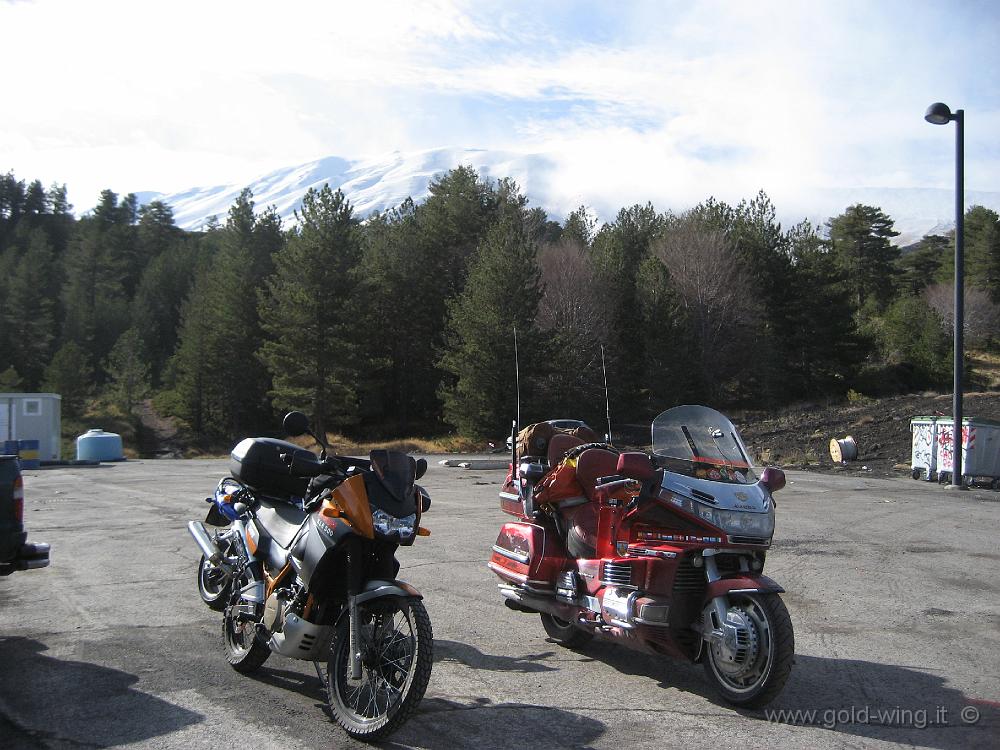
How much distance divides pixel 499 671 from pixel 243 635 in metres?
1.62

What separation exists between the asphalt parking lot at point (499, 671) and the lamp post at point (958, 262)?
1038cm

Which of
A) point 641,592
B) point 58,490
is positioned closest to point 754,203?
point 58,490

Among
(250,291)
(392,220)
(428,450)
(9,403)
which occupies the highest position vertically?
(392,220)

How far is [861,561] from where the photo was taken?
31.7 feet

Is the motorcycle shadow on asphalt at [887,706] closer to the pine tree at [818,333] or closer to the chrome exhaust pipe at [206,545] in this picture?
the chrome exhaust pipe at [206,545]

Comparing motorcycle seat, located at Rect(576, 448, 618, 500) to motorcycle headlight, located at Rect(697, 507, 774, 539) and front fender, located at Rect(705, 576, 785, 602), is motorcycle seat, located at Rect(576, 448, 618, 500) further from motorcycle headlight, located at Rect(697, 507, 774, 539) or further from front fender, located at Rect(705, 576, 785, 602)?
front fender, located at Rect(705, 576, 785, 602)

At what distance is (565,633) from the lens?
20.4 ft

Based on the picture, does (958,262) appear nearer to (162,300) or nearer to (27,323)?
(27,323)

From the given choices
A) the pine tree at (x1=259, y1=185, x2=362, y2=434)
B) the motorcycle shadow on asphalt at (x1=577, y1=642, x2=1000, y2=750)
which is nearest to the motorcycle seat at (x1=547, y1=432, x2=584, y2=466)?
the motorcycle shadow on asphalt at (x1=577, y1=642, x2=1000, y2=750)

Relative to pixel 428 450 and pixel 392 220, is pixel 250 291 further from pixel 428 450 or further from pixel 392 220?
pixel 428 450

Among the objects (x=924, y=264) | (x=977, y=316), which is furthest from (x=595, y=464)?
(x=924, y=264)

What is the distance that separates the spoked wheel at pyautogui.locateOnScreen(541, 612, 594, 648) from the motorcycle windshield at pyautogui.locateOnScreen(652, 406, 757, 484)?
57.4 inches

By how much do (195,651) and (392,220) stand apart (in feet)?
199

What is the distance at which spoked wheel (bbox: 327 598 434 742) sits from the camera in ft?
13.9
